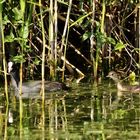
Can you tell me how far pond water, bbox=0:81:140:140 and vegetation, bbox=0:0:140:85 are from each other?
Result: 24.6 inches

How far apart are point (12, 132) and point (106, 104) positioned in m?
1.51

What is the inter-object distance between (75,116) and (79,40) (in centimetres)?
321

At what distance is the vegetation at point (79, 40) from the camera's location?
26.6 ft

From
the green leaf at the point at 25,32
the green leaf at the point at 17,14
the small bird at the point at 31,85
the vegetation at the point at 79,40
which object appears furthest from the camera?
the vegetation at the point at 79,40

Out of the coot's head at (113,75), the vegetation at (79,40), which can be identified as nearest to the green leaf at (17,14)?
the vegetation at (79,40)

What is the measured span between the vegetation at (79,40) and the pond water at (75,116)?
0.63m

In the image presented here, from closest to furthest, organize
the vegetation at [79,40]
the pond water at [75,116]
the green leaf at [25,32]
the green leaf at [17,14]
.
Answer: the pond water at [75,116], the green leaf at [25,32], the green leaf at [17,14], the vegetation at [79,40]

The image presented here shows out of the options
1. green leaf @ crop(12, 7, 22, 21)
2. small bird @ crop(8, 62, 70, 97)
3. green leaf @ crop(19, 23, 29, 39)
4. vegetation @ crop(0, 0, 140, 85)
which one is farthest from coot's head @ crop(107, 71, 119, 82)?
green leaf @ crop(12, 7, 22, 21)

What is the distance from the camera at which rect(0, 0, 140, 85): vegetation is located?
26.6 ft

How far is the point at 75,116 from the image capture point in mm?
6344

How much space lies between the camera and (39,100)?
287 inches

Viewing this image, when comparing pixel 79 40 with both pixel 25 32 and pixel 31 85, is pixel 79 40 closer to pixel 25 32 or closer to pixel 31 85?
pixel 31 85

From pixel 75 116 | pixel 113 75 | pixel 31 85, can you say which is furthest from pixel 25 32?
pixel 113 75

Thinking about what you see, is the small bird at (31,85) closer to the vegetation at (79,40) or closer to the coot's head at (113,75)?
the vegetation at (79,40)
